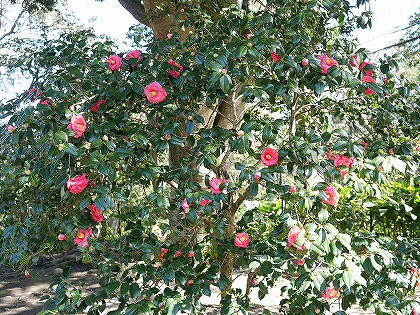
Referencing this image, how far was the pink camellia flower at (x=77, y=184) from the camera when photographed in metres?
1.46

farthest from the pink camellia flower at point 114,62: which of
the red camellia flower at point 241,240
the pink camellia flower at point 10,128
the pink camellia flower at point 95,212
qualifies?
the red camellia flower at point 241,240

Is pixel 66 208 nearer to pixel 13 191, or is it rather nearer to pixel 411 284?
pixel 13 191

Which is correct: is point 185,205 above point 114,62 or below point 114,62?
below

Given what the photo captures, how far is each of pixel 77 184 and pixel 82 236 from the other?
0.21 metres

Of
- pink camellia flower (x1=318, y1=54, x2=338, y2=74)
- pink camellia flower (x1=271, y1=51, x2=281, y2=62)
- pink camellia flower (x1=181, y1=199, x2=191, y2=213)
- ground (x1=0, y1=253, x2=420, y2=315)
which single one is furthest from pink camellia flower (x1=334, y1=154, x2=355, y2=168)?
ground (x1=0, y1=253, x2=420, y2=315)

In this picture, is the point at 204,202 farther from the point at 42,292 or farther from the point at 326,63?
the point at 42,292

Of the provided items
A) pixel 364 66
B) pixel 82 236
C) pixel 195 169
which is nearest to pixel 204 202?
pixel 195 169

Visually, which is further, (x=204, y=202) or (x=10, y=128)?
(x=204, y=202)

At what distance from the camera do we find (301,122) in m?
2.27

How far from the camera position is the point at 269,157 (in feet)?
5.27

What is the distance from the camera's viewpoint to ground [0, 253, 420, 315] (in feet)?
10.7

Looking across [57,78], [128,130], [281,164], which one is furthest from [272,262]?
[57,78]

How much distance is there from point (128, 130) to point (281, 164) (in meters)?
0.62

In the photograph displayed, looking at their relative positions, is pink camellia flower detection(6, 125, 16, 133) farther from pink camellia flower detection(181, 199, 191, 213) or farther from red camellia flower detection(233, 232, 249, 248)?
red camellia flower detection(233, 232, 249, 248)
